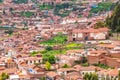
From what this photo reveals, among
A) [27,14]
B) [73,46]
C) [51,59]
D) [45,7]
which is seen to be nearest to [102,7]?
[45,7]

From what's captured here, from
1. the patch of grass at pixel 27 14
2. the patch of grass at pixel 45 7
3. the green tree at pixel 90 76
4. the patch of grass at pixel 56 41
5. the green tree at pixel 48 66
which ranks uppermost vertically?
the green tree at pixel 90 76

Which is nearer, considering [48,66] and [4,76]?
[4,76]

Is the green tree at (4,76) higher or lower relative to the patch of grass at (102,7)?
higher

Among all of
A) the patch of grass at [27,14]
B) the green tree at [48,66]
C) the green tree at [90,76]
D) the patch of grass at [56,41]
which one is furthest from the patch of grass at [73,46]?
Result: the patch of grass at [27,14]

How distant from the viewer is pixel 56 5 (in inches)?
2596

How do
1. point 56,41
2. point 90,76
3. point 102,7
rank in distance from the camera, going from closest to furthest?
point 90,76 → point 56,41 → point 102,7

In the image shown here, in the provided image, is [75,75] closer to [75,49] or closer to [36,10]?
[75,49]

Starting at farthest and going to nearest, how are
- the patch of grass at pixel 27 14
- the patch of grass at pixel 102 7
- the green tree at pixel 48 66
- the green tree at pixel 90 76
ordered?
the patch of grass at pixel 27 14 → the patch of grass at pixel 102 7 → the green tree at pixel 48 66 → the green tree at pixel 90 76

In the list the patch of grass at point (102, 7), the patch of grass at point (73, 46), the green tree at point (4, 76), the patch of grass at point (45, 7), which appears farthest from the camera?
the patch of grass at point (45, 7)

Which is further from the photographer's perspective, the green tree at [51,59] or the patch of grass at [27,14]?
the patch of grass at [27,14]

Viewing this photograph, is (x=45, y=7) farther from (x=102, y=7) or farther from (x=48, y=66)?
(x=48, y=66)

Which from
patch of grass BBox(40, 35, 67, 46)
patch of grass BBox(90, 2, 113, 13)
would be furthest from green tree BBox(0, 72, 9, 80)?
patch of grass BBox(90, 2, 113, 13)

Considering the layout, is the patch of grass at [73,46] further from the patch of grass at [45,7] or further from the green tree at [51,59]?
the patch of grass at [45,7]

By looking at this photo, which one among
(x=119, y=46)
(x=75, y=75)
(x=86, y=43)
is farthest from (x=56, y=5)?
(x=75, y=75)
